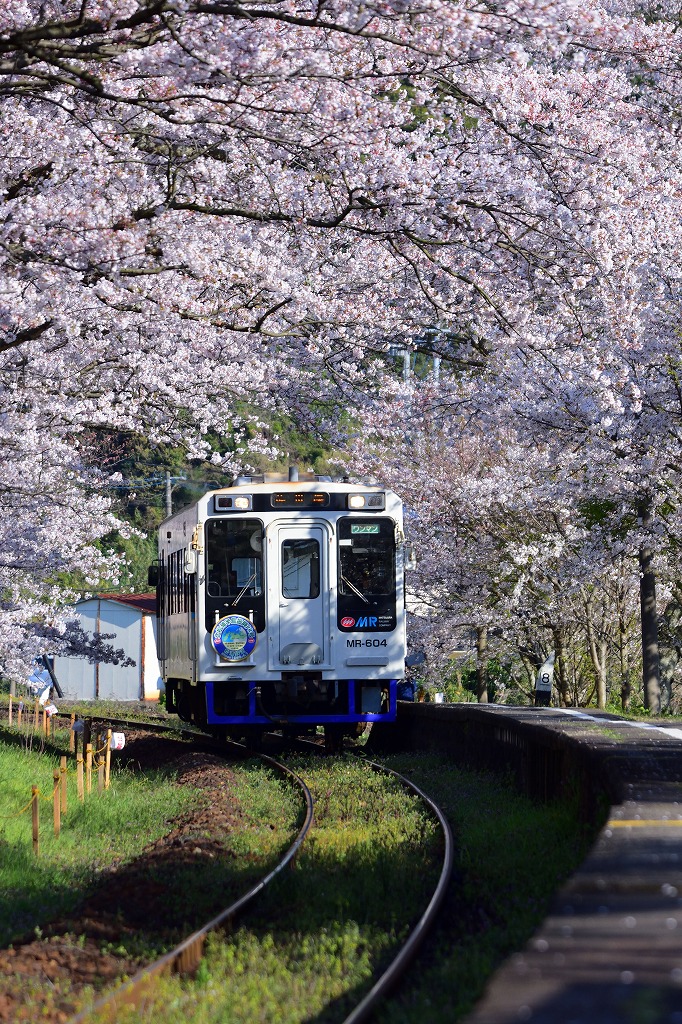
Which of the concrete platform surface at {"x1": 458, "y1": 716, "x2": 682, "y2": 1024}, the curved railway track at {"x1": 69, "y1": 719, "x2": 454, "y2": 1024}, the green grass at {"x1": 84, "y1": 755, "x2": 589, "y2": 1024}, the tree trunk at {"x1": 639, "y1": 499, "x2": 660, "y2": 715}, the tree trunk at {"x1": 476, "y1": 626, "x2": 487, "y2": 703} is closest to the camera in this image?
the concrete platform surface at {"x1": 458, "y1": 716, "x2": 682, "y2": 1024}

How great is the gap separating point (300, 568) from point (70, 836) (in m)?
4.86

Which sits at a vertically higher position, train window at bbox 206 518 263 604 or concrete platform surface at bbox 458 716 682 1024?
train window at bbox 206 518 263 604

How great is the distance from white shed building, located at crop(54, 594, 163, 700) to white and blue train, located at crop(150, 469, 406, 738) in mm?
33773

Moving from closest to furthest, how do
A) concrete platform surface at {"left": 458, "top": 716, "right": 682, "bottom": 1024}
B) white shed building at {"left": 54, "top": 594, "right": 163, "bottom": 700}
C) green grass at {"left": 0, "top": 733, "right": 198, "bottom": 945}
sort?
1. concrete platform surface at {"left": 458, "top": 716, "right": 682, "bottom": 1024}
2. green grass at {"left": 0, "top": 733, "right": 198, "bottom": 945}
3. white shed building at {"left": 54, "top": 594, "right": 163, "bottom": 700}

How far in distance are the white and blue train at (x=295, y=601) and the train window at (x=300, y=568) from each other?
12mm

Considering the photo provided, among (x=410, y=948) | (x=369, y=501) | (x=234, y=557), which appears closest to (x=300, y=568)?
(x=234, y=557)

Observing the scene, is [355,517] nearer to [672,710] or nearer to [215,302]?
[215,302]

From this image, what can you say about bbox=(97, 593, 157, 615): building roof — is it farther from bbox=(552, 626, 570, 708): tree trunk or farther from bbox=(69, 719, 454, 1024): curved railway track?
bbox=(69, 719, 454, 1024): curved railway track

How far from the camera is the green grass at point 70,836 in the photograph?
805cm

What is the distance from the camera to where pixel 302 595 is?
14844mm

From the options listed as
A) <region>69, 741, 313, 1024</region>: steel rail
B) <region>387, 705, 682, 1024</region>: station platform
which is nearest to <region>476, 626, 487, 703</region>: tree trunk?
<region>387, 705, 682, 1024</region>: station platform

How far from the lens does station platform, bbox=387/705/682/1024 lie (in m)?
3.51

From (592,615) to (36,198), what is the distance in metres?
15.5

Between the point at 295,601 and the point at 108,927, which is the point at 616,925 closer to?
the point at 108,927
